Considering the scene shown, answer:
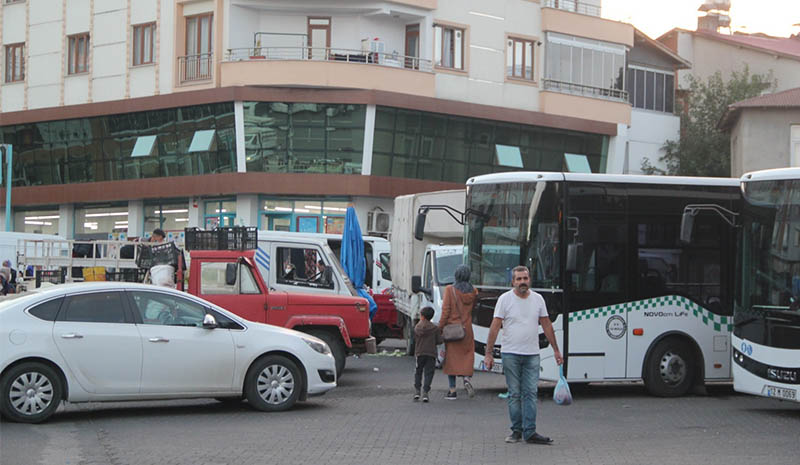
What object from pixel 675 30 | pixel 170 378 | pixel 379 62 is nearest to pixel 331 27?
pixel 379 62

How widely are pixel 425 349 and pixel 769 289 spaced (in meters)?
4.46

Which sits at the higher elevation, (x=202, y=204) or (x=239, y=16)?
(x=239, y=16)

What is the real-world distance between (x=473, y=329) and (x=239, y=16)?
26.5m

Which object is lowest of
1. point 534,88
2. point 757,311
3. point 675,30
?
point 757,311

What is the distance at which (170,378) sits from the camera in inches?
514

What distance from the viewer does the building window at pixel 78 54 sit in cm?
4397

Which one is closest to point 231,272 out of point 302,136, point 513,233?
point 513,233

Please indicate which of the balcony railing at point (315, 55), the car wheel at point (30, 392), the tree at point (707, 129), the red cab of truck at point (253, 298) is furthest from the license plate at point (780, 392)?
the tree at point (707, 129)

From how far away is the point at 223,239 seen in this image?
17.4m

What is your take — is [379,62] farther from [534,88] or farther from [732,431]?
[732,431]

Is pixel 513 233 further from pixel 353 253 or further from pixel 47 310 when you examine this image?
pixel 353 253

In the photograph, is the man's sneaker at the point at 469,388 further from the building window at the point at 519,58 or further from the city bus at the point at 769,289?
the building window at the point at 519,58

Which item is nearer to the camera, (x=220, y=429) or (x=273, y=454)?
(x=273, y=454)

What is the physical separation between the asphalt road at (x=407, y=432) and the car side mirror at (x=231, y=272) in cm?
216
